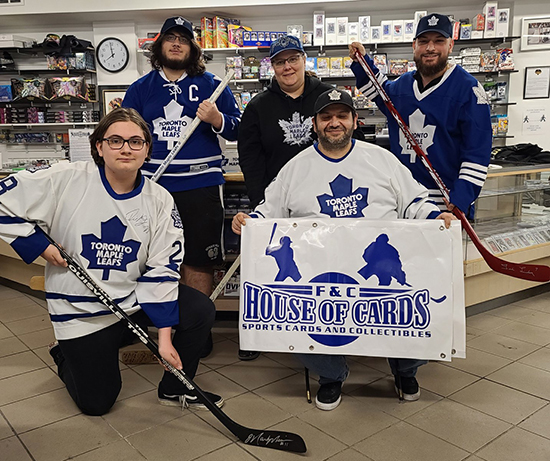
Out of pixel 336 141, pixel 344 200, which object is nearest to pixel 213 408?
pixel 344 200

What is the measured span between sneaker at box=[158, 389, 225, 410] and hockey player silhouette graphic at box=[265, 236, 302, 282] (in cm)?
63

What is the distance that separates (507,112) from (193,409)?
5851 millimetres

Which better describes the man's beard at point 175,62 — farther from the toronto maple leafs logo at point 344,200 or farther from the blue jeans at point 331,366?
the blue jeans at point 331,366

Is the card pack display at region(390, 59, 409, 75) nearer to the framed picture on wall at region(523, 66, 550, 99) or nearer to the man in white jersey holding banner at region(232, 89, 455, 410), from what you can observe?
the framed picture on wall at region(523, 66, 550, 99)

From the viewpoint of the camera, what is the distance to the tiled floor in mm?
1954

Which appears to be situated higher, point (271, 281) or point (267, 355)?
point (271, 281)

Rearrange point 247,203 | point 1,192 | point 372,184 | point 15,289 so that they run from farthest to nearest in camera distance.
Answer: point 15,289, point 247,203, point 372,184, point 1,192

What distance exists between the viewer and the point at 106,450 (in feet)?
6.47

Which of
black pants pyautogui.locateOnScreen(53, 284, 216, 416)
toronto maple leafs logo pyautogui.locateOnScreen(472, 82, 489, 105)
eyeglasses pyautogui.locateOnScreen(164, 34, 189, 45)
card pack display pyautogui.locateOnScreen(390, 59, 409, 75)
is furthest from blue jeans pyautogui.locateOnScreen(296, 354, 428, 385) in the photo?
card pack display pyautogui.locateOnScreen(390, 59, 409, 75)

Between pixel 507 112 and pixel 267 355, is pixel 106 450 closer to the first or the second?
pixel 267 355

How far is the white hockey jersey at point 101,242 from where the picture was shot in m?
2.05

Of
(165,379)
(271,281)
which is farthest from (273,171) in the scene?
(165,379)

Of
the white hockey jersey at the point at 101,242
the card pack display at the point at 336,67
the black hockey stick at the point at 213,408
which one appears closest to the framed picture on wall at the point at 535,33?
the card pack display at the point at 336,67

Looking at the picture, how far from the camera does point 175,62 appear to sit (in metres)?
2.73
